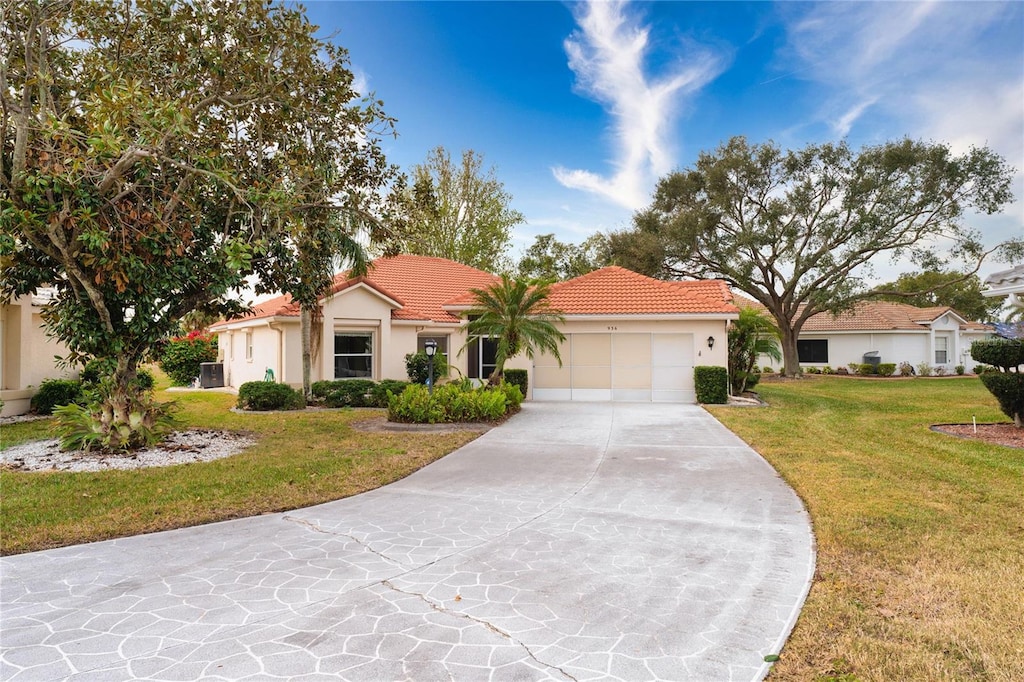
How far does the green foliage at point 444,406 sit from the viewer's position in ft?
43.3

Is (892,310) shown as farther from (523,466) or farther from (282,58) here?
(282,58)

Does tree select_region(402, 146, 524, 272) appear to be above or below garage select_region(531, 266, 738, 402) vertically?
above

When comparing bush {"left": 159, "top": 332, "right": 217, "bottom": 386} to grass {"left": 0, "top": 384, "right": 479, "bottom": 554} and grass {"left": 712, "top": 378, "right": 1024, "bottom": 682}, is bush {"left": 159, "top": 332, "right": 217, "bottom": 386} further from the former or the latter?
grass {"left": 712, "top": 378, "right": 1024, "bottom": 682}

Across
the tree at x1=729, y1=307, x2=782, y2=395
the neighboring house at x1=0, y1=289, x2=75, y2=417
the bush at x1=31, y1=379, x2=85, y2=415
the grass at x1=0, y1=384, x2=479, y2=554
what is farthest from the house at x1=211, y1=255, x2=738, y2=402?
the grass at x1=0, y1=384, x2=479, y2=554

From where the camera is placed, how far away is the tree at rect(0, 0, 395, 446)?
7.75m

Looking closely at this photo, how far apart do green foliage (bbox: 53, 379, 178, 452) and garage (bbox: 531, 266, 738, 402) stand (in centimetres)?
1215

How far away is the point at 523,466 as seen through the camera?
29.9 feet

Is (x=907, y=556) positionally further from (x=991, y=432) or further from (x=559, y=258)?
(x=559, y=258)

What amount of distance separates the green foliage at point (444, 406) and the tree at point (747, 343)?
9836mm

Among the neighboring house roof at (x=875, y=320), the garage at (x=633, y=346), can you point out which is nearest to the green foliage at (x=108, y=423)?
the garage at (x=633, y=346)

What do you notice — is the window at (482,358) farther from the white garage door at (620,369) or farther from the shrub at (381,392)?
the shrub at (381,392)

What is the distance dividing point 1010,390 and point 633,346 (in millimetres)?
9852

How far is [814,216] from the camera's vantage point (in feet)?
99.3

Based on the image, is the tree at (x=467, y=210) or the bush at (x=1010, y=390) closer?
the bush at (x=1010, y=390)
